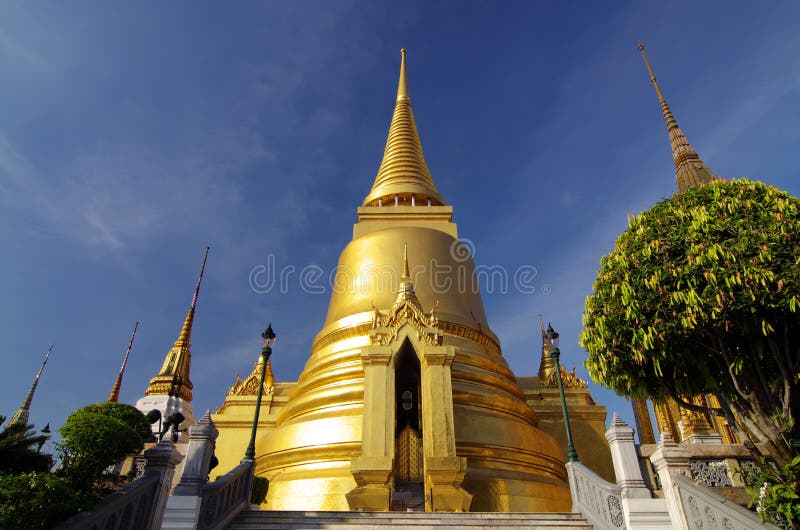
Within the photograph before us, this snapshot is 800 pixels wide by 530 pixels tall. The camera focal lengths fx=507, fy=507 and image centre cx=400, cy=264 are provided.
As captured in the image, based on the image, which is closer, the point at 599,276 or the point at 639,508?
the point at 639,508

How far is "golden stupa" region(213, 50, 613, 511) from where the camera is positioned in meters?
10.4

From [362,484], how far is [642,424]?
68.3ft

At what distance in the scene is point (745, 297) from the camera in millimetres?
7281

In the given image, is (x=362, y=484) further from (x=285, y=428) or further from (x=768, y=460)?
(x=768, y=460)

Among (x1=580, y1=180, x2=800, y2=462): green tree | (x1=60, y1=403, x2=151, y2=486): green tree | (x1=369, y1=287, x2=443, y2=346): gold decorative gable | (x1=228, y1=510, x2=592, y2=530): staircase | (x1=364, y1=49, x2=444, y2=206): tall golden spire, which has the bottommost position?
(x1=228, y1=510, x2=592, y2=530): staircase

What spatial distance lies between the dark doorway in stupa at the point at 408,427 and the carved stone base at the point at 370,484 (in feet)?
3.46

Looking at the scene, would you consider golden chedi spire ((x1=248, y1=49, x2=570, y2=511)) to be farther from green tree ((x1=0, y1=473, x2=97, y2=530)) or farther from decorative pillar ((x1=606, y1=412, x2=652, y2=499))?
green tree ((x1=0, y1=473, x2=97, y2=530))

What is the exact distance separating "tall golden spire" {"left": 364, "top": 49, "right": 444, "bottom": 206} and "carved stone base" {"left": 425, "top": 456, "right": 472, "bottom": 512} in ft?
43.5

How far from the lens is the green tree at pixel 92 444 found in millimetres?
6469

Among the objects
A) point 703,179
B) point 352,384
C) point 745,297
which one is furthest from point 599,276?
point 703,179

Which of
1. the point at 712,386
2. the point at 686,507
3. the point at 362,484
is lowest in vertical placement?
the point at 686,507

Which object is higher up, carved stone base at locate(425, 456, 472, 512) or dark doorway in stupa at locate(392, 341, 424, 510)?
dark doorway in stupa at locate(392, 341, 424, 510)

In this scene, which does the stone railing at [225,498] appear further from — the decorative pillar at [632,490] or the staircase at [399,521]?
Answer: the decorative pillar at [632,490]

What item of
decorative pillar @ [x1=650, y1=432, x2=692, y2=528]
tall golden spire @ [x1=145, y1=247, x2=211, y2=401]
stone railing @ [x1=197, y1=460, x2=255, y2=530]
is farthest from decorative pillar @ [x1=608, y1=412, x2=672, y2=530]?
→ tall golden spire @ [x1=145, y1=247, x2=211, y2=401]
